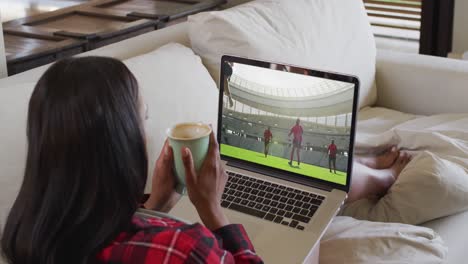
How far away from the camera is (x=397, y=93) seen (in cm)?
250

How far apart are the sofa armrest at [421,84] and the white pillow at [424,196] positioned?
706 millimetres

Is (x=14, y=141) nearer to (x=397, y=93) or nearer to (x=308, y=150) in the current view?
(x=308, y=150)

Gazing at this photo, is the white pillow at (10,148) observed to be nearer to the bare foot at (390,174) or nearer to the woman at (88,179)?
the woman at (88,179)

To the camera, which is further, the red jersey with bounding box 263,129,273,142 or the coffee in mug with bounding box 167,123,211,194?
the red jersey with bounding box 263,129,273,142

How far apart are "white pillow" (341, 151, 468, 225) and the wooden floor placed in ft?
3.78

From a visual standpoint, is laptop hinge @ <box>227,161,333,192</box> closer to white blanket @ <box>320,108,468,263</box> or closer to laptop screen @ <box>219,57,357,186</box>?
laptop screen @ <box>219,57,357,186</box>

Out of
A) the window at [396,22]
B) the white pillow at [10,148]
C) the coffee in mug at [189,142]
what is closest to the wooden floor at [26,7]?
the white pillow at [10,148]

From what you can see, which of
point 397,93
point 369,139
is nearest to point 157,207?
point 369,139

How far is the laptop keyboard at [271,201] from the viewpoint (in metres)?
1.39

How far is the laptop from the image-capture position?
1.40 m

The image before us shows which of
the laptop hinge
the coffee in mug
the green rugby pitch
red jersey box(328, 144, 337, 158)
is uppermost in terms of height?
the coffee in mug

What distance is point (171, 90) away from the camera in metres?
1.71

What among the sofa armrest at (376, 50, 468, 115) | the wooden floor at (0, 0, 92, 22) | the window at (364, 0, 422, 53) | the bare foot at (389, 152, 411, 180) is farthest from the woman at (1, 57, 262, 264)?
the window at (364, 0, 422, 53)

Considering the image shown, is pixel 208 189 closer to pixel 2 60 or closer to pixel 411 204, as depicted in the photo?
pixel 411 204
